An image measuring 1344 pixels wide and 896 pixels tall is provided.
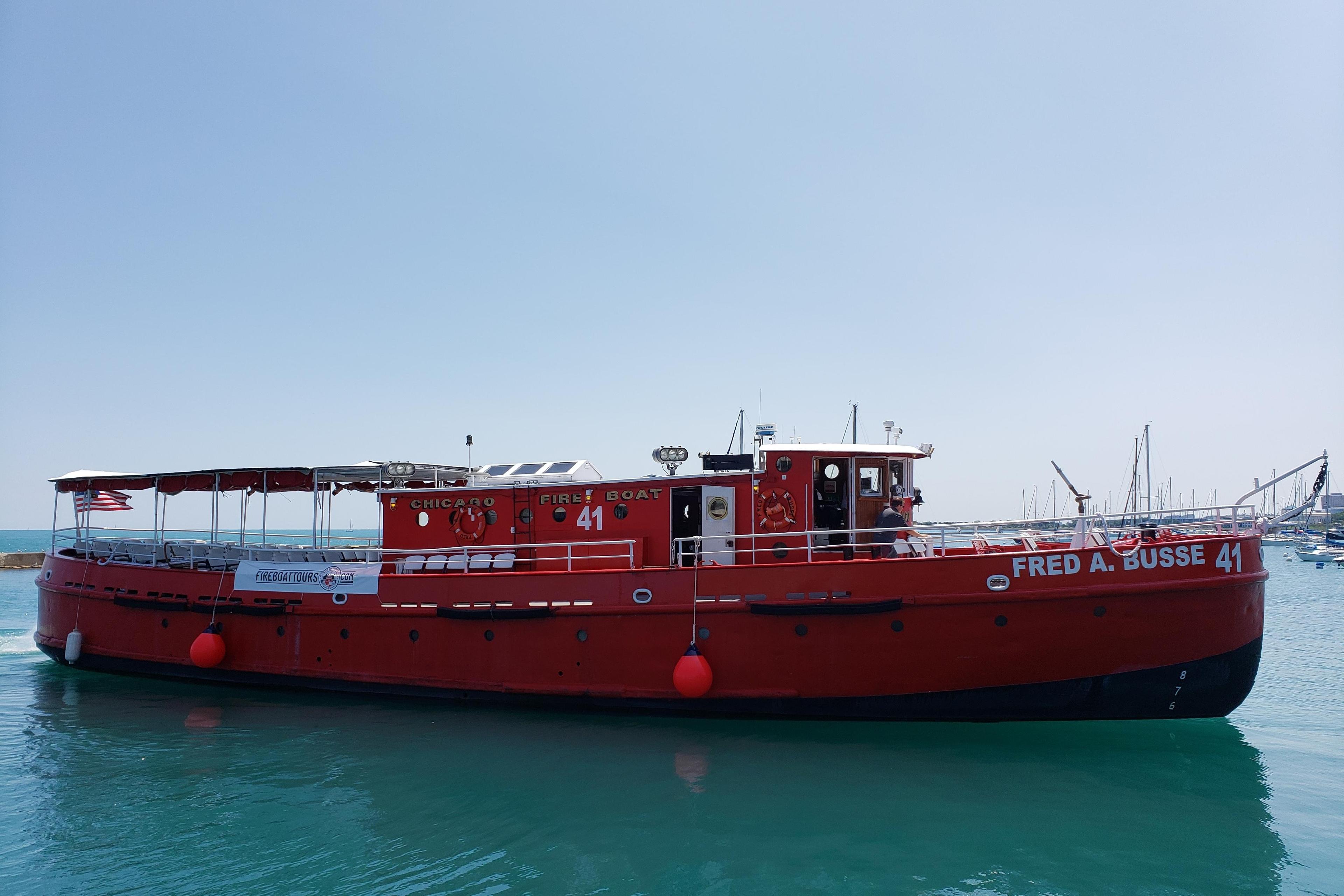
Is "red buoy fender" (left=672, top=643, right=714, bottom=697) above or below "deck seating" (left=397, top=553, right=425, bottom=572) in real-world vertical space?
below

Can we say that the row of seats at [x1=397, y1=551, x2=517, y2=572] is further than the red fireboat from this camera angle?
Yes

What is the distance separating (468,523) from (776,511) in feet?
18.8

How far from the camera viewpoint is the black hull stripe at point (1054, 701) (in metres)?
10.2

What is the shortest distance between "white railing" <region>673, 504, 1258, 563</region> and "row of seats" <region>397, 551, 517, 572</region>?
118 inches

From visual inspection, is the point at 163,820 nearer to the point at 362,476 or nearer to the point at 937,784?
the point at 362,476

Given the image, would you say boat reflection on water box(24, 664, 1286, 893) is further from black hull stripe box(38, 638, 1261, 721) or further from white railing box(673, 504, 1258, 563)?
white railing box(673, 504, 1258, 563)

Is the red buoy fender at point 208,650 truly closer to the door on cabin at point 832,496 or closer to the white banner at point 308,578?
the white banner at point 308,578

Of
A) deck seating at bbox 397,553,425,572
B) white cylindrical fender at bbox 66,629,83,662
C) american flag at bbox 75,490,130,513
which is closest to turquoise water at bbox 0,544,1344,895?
deck seating at bbox 397,553,425,572

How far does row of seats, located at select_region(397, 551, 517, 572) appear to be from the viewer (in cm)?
1321

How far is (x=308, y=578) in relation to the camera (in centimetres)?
1387

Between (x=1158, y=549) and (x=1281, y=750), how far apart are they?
4.05 m

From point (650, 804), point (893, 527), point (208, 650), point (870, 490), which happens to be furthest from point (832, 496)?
point (208, 650)

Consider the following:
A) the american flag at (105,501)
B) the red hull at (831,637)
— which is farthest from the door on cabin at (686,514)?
the american flag at (105,501)

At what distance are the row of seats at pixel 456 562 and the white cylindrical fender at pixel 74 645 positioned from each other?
24.9 feet
